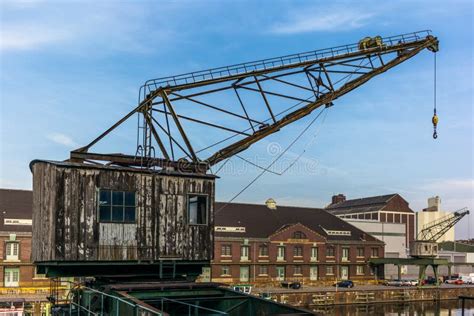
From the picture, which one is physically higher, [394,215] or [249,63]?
[249,63]

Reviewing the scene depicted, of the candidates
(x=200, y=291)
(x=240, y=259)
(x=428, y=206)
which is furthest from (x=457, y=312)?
(x=428, y=206)

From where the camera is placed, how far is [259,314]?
788 inches

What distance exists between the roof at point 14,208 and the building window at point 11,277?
4201 mm

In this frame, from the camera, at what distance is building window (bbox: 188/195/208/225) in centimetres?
2606

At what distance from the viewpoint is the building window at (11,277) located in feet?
187

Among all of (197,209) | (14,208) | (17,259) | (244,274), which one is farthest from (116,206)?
(244,274)

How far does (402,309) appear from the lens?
63.3 metres

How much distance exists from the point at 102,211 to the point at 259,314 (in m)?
8.68

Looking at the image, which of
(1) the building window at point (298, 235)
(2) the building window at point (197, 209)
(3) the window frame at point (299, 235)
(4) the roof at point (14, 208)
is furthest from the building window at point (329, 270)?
(2) the building window at point (197, 209)

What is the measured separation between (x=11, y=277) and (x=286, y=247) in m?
34.9

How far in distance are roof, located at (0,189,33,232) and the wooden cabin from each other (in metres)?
35.5

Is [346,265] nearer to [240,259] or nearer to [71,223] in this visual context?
[240,259]

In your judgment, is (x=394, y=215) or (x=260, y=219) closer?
(x=260, y=219)

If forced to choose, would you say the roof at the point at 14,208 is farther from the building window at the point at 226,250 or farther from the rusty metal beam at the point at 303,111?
the rusty metal beam at the point at 303,111
